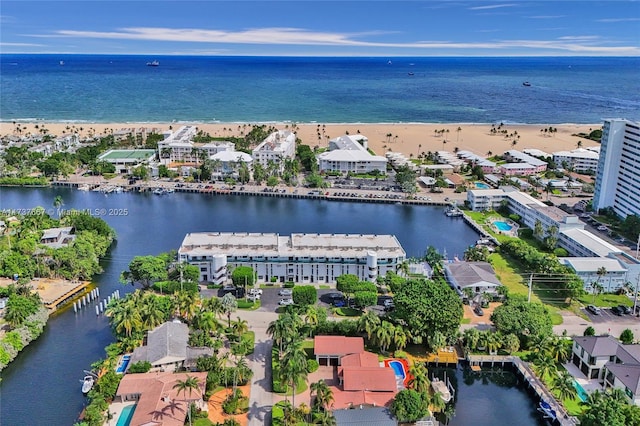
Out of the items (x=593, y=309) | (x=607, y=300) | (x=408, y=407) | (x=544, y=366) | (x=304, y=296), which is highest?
(x=304, y=296)

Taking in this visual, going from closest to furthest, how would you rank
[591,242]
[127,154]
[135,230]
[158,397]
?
[158,397], [591,242], [135,230], [127,154]

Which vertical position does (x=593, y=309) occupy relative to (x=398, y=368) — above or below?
above

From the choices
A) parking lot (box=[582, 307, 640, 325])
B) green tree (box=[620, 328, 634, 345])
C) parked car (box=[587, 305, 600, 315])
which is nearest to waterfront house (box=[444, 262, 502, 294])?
parked car (box=[587, 305, 600, 315])

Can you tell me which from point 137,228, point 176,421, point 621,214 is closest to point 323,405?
point 176,421

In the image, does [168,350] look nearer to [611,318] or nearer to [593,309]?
[593,309]

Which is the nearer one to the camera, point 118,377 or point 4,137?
point 118,377

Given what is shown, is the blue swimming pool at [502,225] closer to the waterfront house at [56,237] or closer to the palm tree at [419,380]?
the palm tree at [419,380]

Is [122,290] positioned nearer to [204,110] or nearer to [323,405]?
[323,405]

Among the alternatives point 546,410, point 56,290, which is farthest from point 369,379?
point 56,290
